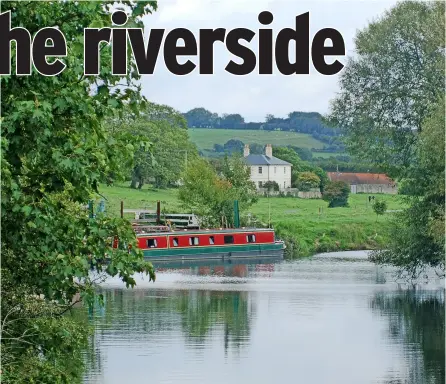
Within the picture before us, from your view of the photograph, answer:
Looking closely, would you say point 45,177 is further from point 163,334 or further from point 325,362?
point 163,334

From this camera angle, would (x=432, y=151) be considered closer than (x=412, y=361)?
No

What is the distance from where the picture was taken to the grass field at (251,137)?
13938 centimetres

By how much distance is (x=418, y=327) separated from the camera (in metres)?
35.3

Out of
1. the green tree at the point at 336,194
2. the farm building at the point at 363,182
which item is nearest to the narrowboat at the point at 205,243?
the green tree at the point at 336,194

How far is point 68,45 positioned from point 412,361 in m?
18.8

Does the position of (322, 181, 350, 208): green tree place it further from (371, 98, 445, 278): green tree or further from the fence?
(371, 98, 445, 278): green tree

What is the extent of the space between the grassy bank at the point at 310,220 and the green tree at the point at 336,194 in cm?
96

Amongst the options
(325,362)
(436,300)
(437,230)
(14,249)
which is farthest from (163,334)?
(14,249)

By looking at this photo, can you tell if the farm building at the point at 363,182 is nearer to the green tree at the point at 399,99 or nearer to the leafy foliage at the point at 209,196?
the leafy foliage at the point at 209,196

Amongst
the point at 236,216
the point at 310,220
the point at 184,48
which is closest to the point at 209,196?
the point at 236,216

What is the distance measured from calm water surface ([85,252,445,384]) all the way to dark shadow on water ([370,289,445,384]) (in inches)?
1.2

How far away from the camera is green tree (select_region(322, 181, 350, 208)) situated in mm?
86550

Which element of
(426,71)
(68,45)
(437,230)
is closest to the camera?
(68,45)

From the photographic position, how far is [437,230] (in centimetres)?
3189
